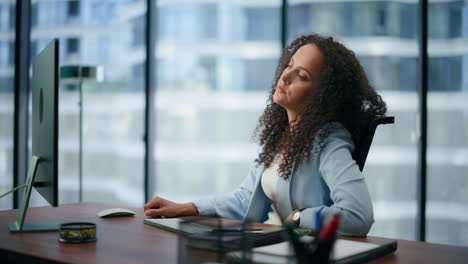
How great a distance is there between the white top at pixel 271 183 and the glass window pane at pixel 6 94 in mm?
2940

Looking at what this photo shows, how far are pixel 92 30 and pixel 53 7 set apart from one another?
14.7 inches

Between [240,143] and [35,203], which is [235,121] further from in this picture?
[35,203]

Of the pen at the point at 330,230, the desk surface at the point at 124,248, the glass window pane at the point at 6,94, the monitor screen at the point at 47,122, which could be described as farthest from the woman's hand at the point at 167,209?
the glass window pane at the point at 6,94

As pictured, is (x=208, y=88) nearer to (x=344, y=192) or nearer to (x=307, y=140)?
(x=307, y=140)

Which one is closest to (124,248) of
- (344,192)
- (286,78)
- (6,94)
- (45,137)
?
(45,137)

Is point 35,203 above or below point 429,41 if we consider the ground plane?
below

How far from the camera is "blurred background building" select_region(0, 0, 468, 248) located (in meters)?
3.73

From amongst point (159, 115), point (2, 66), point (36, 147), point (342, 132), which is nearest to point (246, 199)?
point (342, 132)

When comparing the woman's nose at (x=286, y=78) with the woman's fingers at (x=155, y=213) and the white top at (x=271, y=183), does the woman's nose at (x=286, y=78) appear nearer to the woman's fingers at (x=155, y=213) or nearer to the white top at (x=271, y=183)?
the white top at (x=271, y=183)

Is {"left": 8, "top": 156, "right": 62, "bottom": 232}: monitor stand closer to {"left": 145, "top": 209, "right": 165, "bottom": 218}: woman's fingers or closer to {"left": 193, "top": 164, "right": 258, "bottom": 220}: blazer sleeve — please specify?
{"left": 145, "top": 209, "right": 165, "bottom": 218}: woman's fingers

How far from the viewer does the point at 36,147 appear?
57.9 inches

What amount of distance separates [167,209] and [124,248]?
454mm

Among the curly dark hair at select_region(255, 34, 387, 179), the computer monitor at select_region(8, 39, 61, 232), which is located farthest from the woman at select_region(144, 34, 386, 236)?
the computer monitor at select_region(8, 39, 61, 232)

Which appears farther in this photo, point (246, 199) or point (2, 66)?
point (2, 66)
